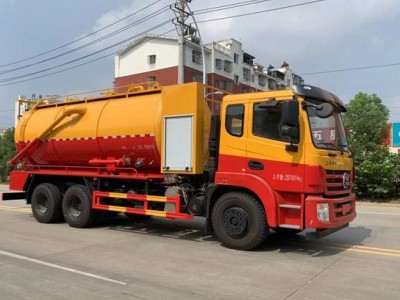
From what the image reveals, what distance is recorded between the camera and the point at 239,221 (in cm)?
850

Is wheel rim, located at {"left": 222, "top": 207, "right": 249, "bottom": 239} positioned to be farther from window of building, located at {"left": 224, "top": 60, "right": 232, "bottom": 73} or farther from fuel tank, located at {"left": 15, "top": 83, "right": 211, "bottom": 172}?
window of building, located at {"left": 224, "top": 60, "right": 232, "bottom": 73}

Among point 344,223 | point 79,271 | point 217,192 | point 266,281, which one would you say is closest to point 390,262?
point 344,223

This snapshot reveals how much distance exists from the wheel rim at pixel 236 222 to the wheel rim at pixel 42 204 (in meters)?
5.86

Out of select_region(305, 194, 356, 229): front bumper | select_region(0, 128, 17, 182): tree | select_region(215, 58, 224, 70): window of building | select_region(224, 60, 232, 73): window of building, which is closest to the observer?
select_region(305, 194, 356, 229): front bumper

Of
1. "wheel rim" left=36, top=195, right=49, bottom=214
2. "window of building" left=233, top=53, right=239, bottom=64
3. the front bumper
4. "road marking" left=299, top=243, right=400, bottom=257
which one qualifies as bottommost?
"road marking" left=299, top=243, right=400, bottom=257

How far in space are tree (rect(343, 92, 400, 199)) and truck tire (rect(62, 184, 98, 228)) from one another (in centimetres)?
1200

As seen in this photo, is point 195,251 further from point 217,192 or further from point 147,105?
point 147,105

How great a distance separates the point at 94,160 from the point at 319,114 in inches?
219

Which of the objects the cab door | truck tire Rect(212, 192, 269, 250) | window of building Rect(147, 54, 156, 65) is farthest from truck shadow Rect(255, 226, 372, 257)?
window of building Rect(147, 54, 156, 65)

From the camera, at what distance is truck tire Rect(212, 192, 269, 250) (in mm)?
8258

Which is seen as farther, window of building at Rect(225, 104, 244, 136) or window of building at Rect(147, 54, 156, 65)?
window of building at Rect(147, 54, 156, 65)

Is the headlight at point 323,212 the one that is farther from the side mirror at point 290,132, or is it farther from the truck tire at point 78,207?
the truck tire at point 78,207

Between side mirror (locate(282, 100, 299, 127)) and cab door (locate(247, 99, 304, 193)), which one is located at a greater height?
side mirror (locate(282, 100, 299, 127))

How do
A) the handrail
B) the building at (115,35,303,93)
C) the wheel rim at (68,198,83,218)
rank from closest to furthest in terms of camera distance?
the wheel rim at (68,198,83,218) < the handrail < the building at (115,35,303,93)
